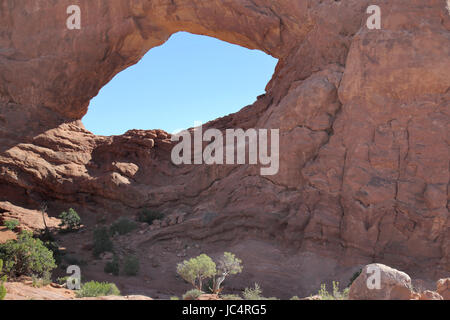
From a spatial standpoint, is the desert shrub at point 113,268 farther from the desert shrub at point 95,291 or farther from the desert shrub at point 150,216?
the desert shrub at point 150,216

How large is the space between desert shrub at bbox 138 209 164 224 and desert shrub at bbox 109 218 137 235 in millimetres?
471

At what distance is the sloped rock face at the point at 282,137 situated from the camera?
11.4 metres

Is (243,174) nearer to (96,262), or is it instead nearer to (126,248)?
(126,248)

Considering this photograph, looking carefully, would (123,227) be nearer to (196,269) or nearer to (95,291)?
(196,269)

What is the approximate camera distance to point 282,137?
44.1 ft

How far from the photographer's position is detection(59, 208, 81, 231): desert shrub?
15344 millimetres

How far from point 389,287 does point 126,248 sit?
9.50 metres

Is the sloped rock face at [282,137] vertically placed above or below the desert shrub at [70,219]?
above

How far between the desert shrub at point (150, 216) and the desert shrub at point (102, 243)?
1.88 meters

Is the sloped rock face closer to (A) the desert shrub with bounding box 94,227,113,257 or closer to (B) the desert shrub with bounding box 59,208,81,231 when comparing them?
(A) the desert shrub with bounding box 94,227,113,257

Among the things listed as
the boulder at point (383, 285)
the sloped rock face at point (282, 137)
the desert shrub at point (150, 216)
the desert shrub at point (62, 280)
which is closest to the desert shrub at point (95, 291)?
the desert shrub at point (62, 280)

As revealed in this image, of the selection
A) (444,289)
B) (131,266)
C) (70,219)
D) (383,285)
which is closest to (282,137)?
(131,266)
